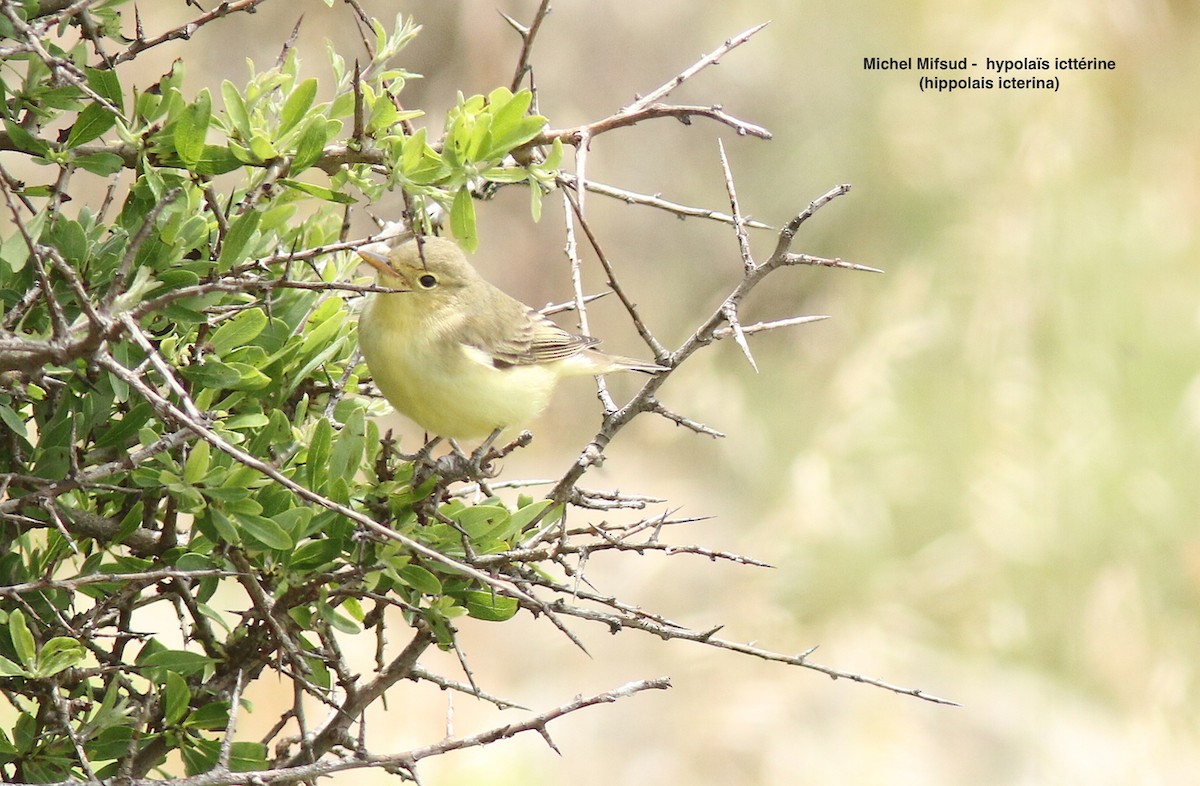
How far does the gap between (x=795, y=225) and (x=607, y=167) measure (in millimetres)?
9103

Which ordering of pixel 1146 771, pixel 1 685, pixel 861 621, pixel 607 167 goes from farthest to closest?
pixel 607 167 → pixel 861 621 → pixel 1146 771 → pixel 1 685

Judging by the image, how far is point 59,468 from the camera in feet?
8.20

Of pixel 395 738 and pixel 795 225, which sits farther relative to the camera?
pixel 395 738

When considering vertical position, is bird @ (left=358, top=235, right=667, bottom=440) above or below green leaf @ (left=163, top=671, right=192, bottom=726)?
above

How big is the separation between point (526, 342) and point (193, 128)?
1938 millimetres

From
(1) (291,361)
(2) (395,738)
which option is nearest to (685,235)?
(2) (395,738)

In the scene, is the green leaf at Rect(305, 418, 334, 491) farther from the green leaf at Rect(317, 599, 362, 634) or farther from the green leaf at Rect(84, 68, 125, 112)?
the green leaf at Rect(84, 68, 125, 112)

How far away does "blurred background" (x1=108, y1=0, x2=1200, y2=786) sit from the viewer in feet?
27.8

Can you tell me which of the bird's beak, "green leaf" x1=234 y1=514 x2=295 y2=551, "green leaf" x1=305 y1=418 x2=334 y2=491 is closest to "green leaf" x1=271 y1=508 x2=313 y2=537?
"green leaf" x1=234 y1=514 x2=295 y2=551

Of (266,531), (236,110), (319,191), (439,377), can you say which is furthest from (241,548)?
(439,377)

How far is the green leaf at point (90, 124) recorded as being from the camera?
2.46m

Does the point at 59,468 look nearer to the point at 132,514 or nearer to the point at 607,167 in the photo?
the point at 132,514

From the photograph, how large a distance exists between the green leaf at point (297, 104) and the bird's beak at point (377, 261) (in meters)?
0.87

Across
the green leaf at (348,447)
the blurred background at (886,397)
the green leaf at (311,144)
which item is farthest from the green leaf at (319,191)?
the blurred background at (886,397)
